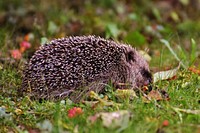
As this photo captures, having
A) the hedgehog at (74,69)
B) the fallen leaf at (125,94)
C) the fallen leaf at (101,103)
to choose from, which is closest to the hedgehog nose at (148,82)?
the hedgehog at (74,69)

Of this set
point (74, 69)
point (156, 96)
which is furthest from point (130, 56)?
point (156, 96)

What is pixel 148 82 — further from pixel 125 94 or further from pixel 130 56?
pixel 125 94

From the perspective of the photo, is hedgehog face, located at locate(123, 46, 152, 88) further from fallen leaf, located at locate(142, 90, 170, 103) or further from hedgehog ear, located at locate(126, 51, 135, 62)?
fallen leaf, located at locate(142, 90, 170, 103)

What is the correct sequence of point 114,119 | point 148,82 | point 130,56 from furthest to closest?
1. point 130,56
2. point 148,82
3. point 114,119

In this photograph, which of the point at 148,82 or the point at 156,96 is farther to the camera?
the point at 148,82

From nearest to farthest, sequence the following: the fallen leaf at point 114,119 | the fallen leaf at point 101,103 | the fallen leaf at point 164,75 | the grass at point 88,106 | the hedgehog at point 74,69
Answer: the fallen leaf at point 114,119, the grass at point 88,106, the fallen leaf at point 101,103, the hedgehog at point 74,69, the fallen leaf at point 164,75

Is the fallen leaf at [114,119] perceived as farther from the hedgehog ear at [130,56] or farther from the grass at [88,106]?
the hedgehog ear at [130,56]
